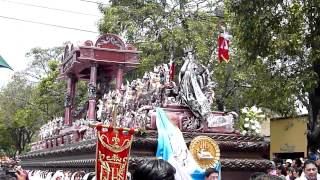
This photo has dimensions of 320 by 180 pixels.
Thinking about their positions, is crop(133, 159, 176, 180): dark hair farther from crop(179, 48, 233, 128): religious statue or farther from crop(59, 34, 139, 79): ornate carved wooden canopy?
crop(59, 34, 139, 79): ornate carved wooden canopy

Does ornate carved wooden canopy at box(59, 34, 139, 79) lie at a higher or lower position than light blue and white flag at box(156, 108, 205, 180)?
higher

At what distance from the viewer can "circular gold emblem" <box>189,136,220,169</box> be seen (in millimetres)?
8742

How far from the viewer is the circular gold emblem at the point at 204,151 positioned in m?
8.74

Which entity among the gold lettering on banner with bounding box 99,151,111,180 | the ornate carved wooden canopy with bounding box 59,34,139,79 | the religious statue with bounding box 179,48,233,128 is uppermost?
the ornate carved wooden canopy with bounding box 59,34,139,79

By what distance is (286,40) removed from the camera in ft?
33.9

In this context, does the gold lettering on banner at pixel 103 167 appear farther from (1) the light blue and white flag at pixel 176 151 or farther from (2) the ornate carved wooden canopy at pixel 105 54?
(2) the ornate carved wooden canopy at pixel 105 54

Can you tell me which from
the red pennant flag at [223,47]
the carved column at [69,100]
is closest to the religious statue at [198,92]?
the red pennant flag at [223,47]

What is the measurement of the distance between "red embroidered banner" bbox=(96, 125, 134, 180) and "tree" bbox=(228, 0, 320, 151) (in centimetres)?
501

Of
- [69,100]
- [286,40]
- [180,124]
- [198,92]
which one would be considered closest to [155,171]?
[180,124]

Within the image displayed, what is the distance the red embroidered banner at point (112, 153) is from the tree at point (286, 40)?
5.01m

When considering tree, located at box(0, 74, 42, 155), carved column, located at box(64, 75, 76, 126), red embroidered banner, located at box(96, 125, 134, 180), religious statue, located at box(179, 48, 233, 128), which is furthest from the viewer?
tree, located at box(0, 74, 42, 155)

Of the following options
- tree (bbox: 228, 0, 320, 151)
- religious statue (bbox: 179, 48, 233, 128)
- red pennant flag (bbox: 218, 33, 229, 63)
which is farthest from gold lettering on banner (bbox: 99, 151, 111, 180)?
red pennant flag (bbox: 218, 33, 229, 63)

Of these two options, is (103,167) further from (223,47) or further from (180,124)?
(223,47)

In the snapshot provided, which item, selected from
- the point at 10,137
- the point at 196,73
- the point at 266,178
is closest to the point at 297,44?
the point at 196,73
